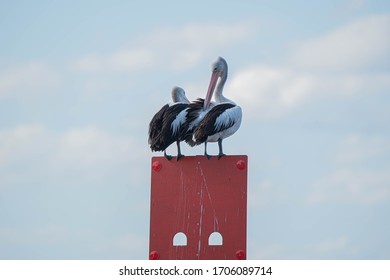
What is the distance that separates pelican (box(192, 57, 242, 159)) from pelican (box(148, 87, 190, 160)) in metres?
0.39

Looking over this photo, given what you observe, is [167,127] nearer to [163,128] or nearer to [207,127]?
[163,128]

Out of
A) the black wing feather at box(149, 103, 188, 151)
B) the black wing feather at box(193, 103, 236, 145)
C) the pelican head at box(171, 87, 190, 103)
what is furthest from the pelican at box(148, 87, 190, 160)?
the pelican head at box(171, 87, 190, 103)

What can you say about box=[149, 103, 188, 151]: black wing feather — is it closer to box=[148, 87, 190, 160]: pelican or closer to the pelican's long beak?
box=[148, 87, 190, 160]: pelican

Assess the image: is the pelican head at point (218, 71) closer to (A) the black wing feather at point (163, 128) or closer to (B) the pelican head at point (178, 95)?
(B) the pelican head at point (178, 95)

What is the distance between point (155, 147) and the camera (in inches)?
1726

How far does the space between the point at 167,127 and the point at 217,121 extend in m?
1.06

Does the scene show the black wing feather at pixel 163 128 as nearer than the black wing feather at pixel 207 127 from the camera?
No

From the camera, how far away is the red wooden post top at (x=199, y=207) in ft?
141

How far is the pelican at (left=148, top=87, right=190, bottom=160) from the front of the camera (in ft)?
144

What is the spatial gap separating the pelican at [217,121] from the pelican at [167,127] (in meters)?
0.39

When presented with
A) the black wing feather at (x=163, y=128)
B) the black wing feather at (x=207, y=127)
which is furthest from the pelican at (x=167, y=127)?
the black wing feather at (x=207, y=127)

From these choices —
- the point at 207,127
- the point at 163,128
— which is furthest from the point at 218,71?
the point at 163,128
